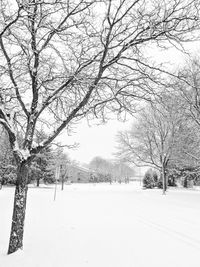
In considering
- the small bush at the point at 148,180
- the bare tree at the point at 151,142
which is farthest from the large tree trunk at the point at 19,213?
the small bush at the point at 148,180

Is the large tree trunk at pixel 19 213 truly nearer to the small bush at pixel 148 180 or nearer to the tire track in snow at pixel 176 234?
the tire track in snow at pixel 176 234

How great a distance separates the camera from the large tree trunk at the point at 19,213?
16.4ft

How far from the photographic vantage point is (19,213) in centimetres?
504

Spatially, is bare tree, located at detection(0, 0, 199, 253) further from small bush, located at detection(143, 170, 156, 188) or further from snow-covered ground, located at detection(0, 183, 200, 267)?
small bush, located at detection(143, 170, 156, 188)

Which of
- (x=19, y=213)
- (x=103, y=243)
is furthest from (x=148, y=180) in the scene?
(x=19, y=213)

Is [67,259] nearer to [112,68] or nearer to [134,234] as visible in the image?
[134,234]

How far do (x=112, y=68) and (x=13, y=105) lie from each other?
288 cm

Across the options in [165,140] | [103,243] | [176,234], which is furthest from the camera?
[165,140]

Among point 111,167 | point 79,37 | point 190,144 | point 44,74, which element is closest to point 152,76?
point 79,37

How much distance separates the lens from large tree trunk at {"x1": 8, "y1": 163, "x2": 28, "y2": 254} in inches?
197

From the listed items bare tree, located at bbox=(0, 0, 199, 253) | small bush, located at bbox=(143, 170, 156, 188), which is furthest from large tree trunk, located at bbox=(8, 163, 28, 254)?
small bush, located at bbox=(143, 170, 156, 188)

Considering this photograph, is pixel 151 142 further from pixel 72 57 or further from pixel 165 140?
pixel 72 57

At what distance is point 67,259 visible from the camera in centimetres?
487

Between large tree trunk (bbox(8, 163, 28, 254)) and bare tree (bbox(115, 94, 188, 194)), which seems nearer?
large tree trunk (bbox(8, 163, 28, 254))
